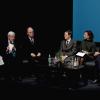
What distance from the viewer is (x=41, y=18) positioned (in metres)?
12.3

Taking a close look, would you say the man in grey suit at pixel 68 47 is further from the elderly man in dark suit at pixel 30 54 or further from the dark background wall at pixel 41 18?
the dark background wall at pixel 41 18

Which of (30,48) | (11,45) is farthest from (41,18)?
(11,45)

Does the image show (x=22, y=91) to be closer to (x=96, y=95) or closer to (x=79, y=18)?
(x=96, y=95)

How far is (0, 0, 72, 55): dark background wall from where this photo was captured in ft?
39.9

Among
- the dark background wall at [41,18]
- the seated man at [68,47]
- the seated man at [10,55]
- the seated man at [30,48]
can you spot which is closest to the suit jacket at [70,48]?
the seated man at [68,47]

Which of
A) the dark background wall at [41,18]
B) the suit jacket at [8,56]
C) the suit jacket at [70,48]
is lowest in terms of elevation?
the suit jacket at [8,56]

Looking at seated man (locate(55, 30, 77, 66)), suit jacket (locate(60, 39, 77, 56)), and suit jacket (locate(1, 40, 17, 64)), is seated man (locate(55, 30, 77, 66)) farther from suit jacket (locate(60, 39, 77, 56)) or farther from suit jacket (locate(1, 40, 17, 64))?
suit jacket (locate(1, 40, 17, 64))

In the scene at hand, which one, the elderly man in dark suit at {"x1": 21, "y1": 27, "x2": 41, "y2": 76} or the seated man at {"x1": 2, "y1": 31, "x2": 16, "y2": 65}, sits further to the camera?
the elderly man in dark suit at {"x1": 21, "y1": 27, "x2": 41, "y2": 76}

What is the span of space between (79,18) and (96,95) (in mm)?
3702

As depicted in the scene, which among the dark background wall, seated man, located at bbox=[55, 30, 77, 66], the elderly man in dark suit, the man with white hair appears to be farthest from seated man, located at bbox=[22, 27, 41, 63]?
the dark background wall

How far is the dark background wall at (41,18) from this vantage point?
12.2 metres

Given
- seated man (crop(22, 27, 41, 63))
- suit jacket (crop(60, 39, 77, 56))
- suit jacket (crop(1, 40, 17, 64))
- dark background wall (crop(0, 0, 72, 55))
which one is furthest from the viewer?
dark background wall (crop(0, 0, 72, 55))

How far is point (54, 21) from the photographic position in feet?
40.3

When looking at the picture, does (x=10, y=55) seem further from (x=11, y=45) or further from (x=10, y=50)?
(x=11, y=45)
